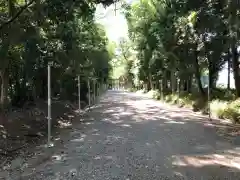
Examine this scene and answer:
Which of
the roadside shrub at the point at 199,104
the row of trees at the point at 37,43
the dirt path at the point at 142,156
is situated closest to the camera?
the dirt path at the point at 142,156

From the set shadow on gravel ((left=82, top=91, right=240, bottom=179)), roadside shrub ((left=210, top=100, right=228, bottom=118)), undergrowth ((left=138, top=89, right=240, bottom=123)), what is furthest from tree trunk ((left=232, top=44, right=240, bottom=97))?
shadow on gravel ((left=82, top=91, right=240, bottom=179))

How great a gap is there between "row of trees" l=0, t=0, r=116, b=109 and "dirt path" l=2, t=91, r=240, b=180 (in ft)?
12.1

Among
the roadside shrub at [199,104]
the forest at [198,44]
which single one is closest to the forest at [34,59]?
the forest at [198,44]

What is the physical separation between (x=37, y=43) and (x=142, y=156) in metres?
9.57

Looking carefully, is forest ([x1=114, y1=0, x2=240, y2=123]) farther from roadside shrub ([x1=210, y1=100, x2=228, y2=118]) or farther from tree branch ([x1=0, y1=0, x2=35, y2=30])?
tree branch ([x1=0, y1=0, x2=35, y2=30])

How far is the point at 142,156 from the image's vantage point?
31.0 feet

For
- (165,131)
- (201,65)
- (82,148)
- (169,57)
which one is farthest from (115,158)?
(169,57)

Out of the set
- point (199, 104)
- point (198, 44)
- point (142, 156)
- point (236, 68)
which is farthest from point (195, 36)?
point (142, 156)

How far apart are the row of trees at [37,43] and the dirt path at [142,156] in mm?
3684

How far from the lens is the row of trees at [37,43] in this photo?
10648 millimetres

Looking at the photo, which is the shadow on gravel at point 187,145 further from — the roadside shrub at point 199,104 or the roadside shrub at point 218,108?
the roadside shrub at point 199,104

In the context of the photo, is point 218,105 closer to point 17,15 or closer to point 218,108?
point 218,108

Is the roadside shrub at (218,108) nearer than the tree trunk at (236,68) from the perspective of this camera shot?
Yes

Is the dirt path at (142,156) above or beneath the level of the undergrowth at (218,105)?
beneath
